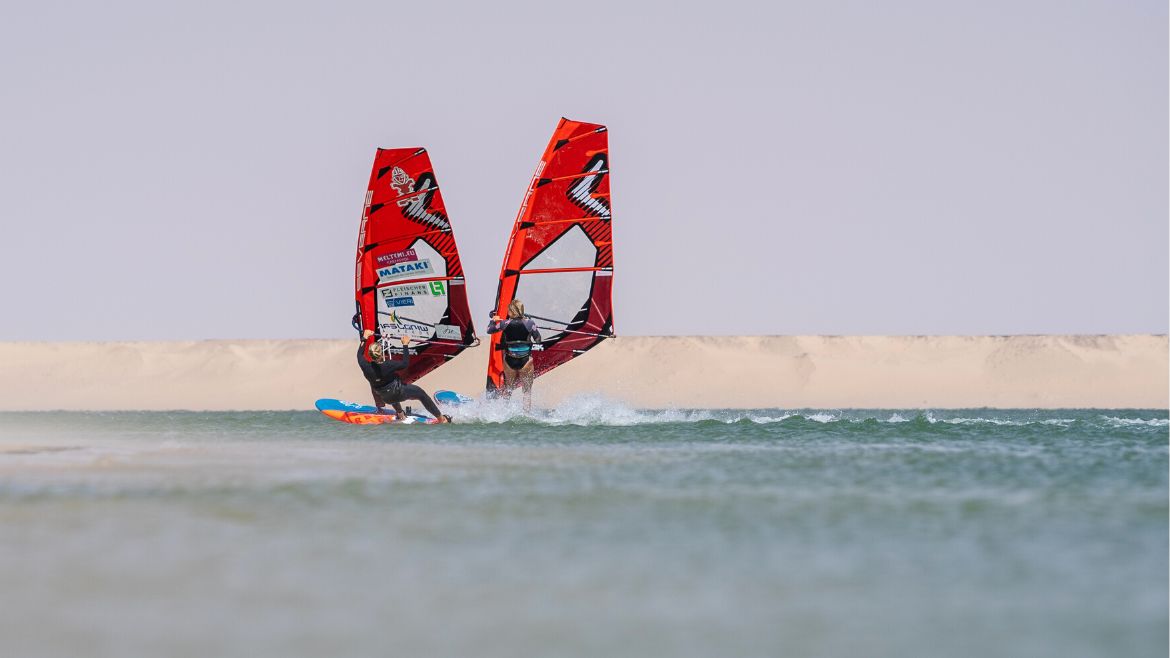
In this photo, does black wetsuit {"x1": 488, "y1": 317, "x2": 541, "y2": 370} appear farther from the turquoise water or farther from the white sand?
the white sand

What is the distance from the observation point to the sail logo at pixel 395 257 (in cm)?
2778

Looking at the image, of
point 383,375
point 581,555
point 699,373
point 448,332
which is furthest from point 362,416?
point 699,373

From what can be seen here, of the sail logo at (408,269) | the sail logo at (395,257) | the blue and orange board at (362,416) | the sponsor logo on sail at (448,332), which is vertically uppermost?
the sail logo at (395,257)

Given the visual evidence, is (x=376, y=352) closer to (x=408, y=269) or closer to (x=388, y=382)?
(x=388, y=382)

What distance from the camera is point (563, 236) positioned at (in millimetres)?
27828

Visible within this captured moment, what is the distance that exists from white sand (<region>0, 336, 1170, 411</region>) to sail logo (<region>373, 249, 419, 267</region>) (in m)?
43.1

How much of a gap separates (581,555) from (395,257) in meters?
18.6

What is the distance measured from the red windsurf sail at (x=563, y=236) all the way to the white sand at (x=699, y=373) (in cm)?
4338

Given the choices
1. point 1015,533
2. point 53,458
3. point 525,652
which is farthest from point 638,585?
point 53,458

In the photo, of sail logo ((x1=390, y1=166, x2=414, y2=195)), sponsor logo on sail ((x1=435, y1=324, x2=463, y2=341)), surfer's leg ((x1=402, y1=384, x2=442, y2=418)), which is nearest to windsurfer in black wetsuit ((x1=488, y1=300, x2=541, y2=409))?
sponsor logo on sail ((x1=435, y1=324, x2=463, y2=341))

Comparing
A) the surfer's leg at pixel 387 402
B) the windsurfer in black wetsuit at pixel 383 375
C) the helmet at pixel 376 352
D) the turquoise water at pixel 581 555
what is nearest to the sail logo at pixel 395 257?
the windsurfer in black wetsuit at pixel 383 375

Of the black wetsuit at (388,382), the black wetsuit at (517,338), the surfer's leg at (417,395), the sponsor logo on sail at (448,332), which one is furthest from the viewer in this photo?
the sponsor logo on sail at (448,332)

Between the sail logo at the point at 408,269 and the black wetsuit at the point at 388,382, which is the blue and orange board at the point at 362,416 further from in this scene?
the sail logo at the point at 408,269

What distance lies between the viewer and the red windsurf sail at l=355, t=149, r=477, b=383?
2758 centimetres
